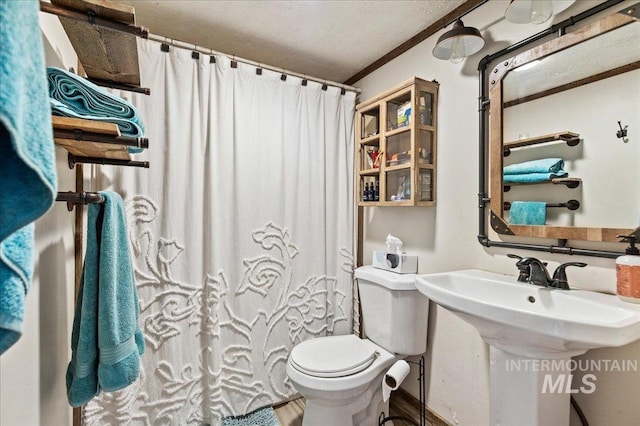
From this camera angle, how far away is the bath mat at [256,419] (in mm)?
1712

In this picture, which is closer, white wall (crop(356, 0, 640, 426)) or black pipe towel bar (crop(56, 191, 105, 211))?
black pipe towel bar (crop(56, 191, 105, 211))

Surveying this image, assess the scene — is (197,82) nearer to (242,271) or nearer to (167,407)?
(242,271)

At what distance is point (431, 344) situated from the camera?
5.53 feet

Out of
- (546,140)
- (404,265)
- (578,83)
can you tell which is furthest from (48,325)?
(578,83)

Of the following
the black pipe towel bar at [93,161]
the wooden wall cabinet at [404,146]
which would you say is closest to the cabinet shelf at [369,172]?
the wooden wall cabinet at [404,146]

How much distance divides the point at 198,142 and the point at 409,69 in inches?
52.7

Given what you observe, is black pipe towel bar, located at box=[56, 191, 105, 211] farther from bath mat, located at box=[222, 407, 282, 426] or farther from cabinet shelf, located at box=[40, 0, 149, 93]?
bath mat, located at box=[222, 407, 282, 426]

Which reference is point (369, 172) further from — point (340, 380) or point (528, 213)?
point (340, 380)

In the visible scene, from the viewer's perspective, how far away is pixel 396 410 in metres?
1.79

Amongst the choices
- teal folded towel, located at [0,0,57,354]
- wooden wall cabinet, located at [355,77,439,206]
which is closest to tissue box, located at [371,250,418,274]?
wooden wall cabinet, located at [355,77,439,206]

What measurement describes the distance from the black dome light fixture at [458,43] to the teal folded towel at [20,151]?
4.74 ft

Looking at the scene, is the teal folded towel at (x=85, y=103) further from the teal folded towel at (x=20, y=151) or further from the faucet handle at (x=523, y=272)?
the faucet handle at (x=523, y=272)

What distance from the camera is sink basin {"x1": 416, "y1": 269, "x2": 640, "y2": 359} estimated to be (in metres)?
0.76

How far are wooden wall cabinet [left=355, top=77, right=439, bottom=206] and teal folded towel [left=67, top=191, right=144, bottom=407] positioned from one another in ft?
4.45
